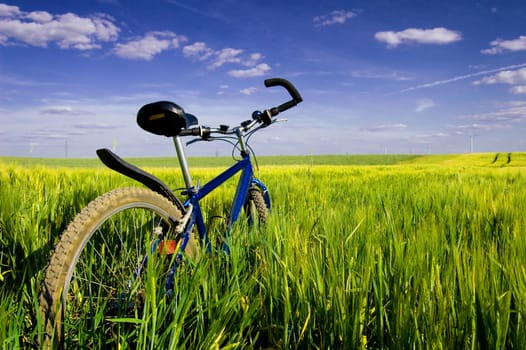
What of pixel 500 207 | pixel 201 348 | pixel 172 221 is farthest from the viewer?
pixel 500 207

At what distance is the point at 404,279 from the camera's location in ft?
4.04

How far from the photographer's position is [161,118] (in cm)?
179

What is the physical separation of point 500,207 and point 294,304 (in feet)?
7.08

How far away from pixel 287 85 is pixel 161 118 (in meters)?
1.25

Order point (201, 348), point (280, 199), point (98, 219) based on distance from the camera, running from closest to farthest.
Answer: point (201, 348), point (98, 219), point (280, 199)

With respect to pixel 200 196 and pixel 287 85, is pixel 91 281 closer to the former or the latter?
pixel 200 196

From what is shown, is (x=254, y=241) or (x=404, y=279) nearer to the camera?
(x=404, y=279)

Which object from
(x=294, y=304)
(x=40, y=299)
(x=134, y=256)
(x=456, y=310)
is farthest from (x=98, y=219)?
(x=456, y=310)

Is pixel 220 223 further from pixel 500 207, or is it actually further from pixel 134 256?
pixel 500 207

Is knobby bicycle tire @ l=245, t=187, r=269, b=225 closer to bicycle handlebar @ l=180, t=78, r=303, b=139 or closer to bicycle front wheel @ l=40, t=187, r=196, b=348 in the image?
bicycle handlebar @ l=180, t=78, r=303, b=139

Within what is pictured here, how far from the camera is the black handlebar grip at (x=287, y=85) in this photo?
278 centimetres

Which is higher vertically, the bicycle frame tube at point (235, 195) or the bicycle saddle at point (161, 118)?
the bicycle saddle at point (161, 118)

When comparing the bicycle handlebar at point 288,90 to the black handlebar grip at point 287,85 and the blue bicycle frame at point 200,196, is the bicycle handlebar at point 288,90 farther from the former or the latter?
the blue bicycle frame at point 200,196

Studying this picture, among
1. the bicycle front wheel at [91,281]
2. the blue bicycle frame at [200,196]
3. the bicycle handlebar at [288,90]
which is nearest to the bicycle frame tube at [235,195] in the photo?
the blue bicycle frame at [200,196]
